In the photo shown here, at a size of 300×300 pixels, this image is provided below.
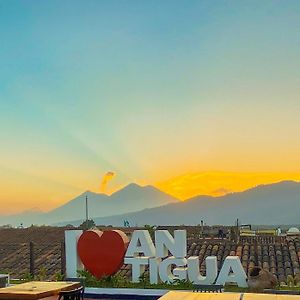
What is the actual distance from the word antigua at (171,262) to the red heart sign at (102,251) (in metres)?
0.17

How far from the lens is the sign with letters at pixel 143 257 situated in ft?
31.4

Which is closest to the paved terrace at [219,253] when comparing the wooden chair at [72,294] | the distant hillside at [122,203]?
the wooden chair at [72,294]

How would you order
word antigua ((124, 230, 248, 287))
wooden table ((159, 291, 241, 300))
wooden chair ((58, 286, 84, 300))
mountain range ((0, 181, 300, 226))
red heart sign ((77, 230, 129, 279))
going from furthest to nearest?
mountain range ((0, 181, 300, 226)), red heart sign ((77, 230, 129, 279)), word antigua ((124, 230, 248, 287)), wooden chair ((58, 286, 84, 300)), wooden table ((159, 291, 241, 300))

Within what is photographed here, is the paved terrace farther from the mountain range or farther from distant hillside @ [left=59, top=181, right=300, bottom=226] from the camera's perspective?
distant hillside @ [left=59, top=181, right=300, bottom=226]

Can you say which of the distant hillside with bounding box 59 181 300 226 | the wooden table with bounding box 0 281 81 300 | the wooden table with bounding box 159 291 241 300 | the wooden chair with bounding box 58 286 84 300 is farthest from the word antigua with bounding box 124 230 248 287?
the distant hillside with bounding box 59 181 300 226

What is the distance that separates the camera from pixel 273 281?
30.5ft

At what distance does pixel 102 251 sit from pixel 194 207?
46.2m

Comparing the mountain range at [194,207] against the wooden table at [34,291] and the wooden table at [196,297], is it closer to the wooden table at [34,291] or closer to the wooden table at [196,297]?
the wooden table at [34,291]

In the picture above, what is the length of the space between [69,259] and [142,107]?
4381 millimetres

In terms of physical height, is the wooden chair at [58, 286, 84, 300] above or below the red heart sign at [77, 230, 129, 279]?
below

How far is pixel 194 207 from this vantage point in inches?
2197

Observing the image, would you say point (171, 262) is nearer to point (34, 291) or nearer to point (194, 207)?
point (34, 291)

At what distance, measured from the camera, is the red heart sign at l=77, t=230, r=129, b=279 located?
395 inches

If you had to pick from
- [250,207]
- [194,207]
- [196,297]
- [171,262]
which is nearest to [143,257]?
[171,262]
